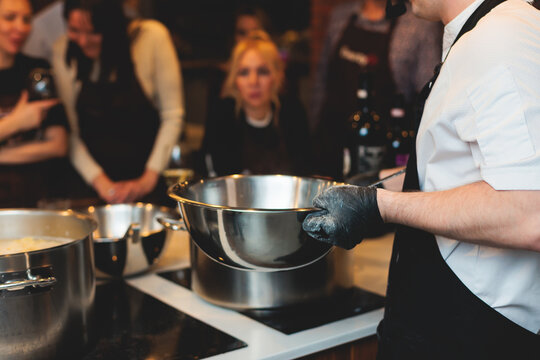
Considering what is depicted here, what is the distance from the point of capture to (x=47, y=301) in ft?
3.01

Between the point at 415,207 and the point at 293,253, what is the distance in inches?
8.8

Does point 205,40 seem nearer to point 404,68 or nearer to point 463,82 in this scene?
point 404,68

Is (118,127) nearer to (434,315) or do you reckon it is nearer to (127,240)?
(127,240)

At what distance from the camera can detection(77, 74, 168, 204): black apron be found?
2.37 meters

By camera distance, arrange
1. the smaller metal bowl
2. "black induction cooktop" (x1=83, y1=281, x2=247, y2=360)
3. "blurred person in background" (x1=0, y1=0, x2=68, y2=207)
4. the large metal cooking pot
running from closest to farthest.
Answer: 1. the large metal cooking pot
2. "black induction cooktop" (x1=83, y1=281, x2=247, y2=360)
3. the smaller metal bowl
4. "blurred person in background" (x1=0, y1=0, x2=68, y2=207)

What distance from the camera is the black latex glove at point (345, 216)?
34.4 inches

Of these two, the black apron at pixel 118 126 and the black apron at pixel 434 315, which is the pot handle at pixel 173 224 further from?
the black apron at pixel 118 126

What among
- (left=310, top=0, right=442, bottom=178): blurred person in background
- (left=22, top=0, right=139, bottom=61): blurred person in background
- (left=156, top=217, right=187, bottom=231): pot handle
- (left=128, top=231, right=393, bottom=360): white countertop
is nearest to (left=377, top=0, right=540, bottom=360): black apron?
(left=128, top=231, right=393, bottom=360): white countertop

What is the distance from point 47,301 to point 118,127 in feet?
5.23

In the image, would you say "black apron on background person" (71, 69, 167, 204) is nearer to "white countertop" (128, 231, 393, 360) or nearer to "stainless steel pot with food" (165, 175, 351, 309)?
"white countertop" (128, 231, 393, 360)

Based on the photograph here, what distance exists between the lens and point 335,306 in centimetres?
121

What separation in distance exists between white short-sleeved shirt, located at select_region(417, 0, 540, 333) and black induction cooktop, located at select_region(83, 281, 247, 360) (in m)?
0.43

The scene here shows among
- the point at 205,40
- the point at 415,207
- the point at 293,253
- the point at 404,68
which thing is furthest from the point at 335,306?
the point at 205,40

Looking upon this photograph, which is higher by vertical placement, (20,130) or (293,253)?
(20,130)
